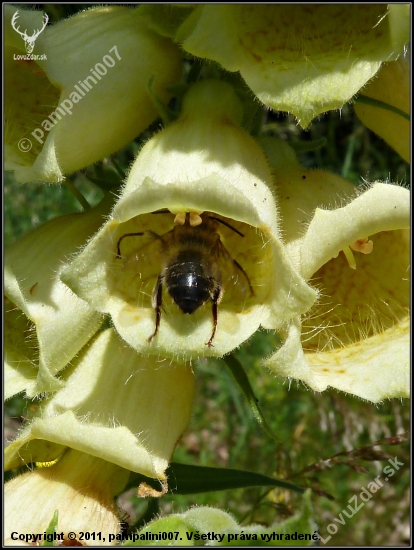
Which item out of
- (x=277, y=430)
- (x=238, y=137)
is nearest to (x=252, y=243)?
(x=238, y=137)

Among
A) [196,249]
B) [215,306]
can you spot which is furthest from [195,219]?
[215,306]

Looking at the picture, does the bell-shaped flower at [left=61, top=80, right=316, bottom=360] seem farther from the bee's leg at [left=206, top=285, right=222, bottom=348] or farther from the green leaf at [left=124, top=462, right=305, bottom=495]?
the green leaf at [left=124, top=462, right=305, bottom=495]

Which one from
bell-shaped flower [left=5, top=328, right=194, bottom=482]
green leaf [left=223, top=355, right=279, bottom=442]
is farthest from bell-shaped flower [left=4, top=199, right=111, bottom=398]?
green leaf [left=223, top=355, right=279, bottom=442]

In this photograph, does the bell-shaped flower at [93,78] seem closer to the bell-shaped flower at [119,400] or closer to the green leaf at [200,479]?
the bell-shaped flower at [119,400]

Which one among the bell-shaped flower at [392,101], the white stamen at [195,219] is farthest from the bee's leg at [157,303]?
the bell-shaped flower at [392,101]

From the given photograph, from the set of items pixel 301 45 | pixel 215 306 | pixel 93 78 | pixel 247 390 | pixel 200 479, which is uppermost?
pixel 93 78

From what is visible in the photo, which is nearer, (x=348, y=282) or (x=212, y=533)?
(x=212, y=533)

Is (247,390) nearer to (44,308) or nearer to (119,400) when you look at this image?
(119,400)

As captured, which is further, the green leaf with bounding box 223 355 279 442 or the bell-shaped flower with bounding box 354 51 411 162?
the bell-shaped flower with bounding box 354 51 411 162
